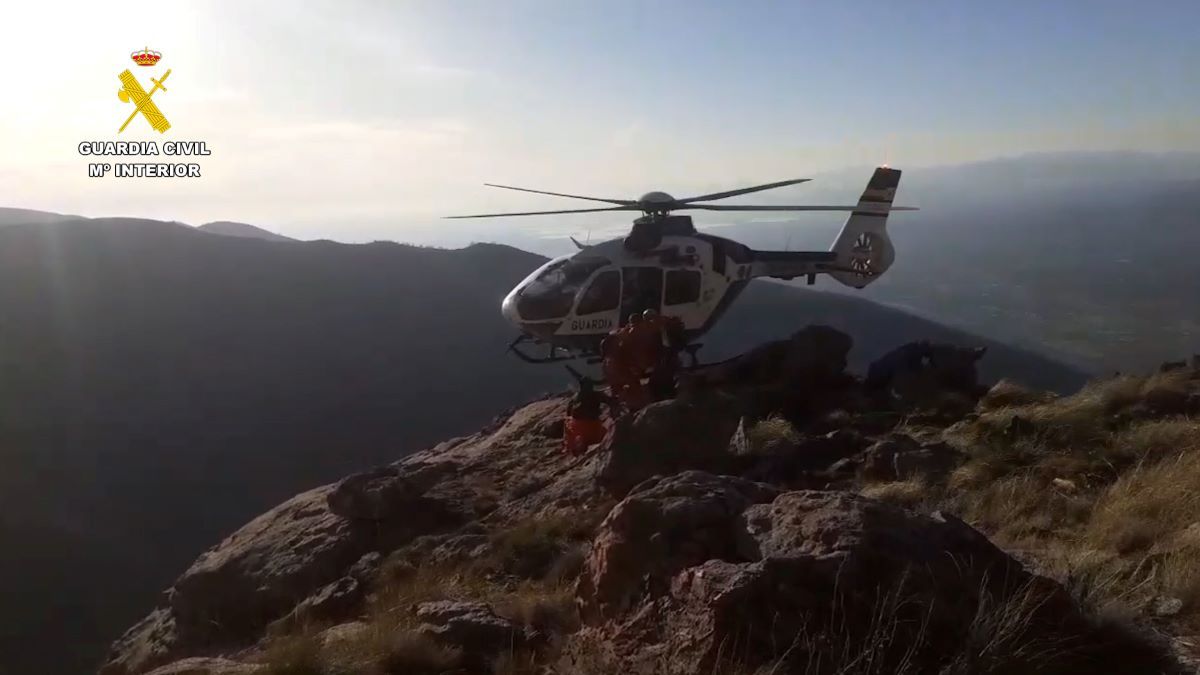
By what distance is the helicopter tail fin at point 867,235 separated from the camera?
16.1 m

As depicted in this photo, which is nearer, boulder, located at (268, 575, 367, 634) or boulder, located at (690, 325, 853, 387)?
boulder, located at (268, 575, 367, 634)

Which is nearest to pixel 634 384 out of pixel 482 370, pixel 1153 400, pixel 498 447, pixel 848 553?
pixel 498 447

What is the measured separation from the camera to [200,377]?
195 ft

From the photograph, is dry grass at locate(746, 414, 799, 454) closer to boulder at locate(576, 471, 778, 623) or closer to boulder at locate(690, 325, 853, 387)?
boulder at locate(690, 325, 853, 387)

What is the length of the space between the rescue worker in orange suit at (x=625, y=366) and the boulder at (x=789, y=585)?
6238 millimetres

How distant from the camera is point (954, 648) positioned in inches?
132

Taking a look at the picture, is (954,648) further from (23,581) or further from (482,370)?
(482,370)

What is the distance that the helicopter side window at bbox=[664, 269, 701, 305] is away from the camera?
13.5 meters

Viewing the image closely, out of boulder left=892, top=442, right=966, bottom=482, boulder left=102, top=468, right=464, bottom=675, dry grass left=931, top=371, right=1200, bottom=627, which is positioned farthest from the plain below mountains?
dry grass left=931, top=371, right=1200, bottom=627

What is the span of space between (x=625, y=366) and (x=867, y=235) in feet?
26.4

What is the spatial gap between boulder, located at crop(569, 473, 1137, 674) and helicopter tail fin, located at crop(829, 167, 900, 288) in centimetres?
1269

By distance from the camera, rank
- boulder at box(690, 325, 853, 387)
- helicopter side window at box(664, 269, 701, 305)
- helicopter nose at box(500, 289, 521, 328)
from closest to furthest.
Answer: boulder at box(690, 325, 853, 387) < helicopter nose at box(500, 289, 521, 328) < helicopter side window at box(664, 269, 701, 305)

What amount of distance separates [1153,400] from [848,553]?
769cm

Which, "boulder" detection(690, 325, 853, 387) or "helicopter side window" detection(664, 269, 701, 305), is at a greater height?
"helicopter side window" detection(664, 269, 701, 305)
